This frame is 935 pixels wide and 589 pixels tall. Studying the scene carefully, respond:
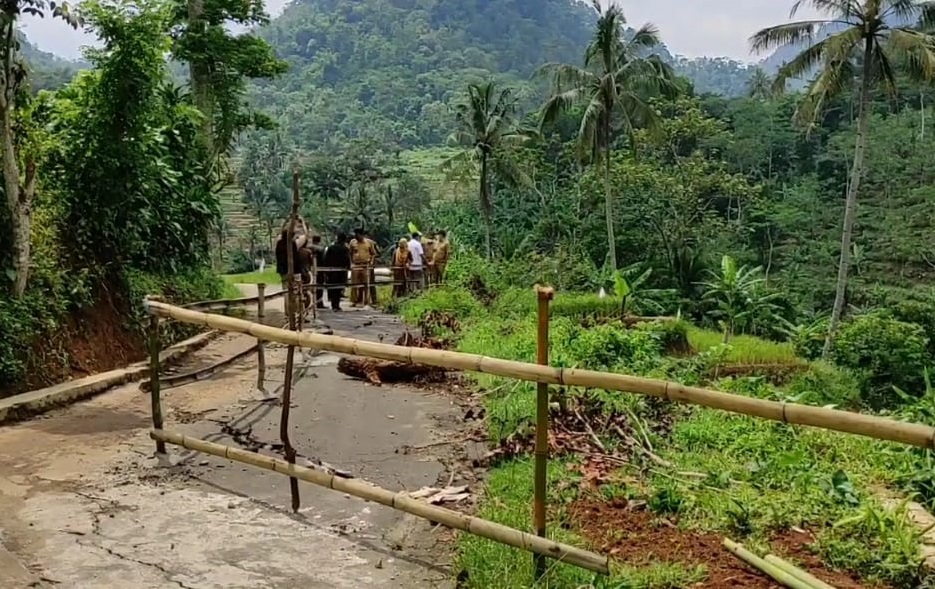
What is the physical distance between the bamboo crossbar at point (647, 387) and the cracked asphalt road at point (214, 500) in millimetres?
940

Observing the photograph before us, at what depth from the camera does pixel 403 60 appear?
10481 centimetres

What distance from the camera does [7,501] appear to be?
4.55 meters

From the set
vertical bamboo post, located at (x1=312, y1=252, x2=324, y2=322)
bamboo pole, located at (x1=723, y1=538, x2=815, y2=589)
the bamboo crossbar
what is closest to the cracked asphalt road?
the bamboo crossbar

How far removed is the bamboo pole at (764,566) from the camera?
331cm

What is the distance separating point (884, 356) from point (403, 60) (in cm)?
9658

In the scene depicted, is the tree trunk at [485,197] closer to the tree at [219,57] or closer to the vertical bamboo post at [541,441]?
the tree at [219,57]

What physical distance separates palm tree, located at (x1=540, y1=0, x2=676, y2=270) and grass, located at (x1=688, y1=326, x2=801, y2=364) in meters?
9.21

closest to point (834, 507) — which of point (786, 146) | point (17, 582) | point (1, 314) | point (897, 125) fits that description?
point (17, 582)

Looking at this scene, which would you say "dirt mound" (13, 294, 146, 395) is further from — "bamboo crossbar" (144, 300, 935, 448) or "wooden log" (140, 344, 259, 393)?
"bamboo crossbar" (144, 300, 935, 448)

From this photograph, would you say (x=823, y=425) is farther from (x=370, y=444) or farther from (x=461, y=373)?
(x=461, y=373)

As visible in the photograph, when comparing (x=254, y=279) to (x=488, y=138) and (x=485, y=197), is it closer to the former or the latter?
(x=485, y=197)

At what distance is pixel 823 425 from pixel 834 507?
187cm

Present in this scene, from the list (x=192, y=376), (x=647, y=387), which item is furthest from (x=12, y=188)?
(x=647, y=387)

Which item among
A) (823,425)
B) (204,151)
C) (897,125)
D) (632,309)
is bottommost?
(632,309)
